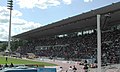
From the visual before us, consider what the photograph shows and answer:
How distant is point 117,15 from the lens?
141ft

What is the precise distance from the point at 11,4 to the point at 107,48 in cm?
5182

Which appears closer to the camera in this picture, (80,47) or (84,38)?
(80,47)

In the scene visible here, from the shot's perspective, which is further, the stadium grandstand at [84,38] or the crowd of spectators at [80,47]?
the crowd of spectators at [80,47]

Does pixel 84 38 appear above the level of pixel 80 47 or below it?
above

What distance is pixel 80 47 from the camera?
62906 mm

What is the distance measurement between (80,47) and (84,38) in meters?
3.07

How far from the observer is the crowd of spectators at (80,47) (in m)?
48.3

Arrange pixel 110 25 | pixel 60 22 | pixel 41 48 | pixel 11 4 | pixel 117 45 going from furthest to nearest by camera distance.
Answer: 1. pixel 11 4
2. pixel 41 48
3. pixel 60 22
4. pixel 110 25
5. pixel 117 45

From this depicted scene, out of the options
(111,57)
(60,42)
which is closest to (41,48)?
(60,42)

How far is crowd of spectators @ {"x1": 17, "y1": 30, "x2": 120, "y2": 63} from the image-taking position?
48344mm

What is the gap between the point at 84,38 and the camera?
65.2 m

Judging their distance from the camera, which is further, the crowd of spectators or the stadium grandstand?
the crowd of spectators

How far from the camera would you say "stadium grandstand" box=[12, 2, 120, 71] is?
1720 inches

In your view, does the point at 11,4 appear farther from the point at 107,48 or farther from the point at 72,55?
the point at 107,48
